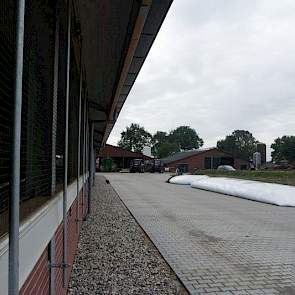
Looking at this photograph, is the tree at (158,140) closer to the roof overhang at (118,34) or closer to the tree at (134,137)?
the tree at (134,137)

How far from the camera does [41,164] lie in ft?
9.08

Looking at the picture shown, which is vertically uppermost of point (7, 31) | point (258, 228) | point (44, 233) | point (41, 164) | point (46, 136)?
point (7, 31)

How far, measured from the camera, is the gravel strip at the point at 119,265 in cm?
481

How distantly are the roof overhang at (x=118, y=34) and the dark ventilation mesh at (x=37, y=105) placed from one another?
30.7 inches

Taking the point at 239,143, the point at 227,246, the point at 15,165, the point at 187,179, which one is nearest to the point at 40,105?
the point at 15,165

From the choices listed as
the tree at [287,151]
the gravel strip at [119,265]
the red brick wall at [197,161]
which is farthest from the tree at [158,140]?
the gravel strip at [119,265]

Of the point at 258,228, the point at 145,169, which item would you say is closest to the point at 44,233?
the point at 258,228

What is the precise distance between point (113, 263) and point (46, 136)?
11.5 ft

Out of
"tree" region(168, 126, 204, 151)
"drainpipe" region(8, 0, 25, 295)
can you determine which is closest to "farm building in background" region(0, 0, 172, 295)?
"drainpipe" region(8, 0, 25, 295)

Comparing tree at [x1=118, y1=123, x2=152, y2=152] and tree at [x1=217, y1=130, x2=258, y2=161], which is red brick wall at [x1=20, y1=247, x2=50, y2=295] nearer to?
tree at [x1=118, y1=123, x2=152, y2=152]

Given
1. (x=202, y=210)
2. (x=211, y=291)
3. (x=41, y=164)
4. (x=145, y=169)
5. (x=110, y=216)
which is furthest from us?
(x=145, y=169)

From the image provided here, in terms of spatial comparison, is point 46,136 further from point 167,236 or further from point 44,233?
point 167,236

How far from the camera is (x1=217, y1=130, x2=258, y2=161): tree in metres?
126

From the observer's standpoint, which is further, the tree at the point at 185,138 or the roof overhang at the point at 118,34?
the tree at the point at 185,138
